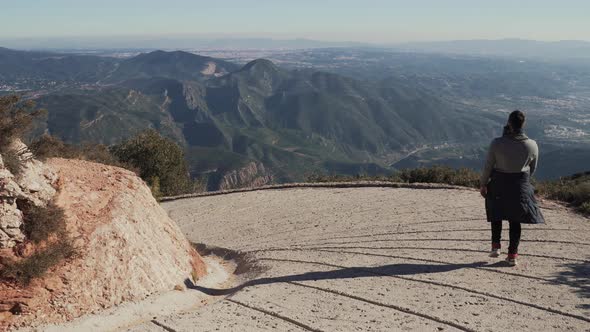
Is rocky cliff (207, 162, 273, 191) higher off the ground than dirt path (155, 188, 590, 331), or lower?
lower

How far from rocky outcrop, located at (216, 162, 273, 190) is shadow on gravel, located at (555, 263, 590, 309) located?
110 meters

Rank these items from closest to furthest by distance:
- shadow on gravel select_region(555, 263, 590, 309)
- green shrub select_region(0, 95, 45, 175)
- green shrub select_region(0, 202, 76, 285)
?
shadow on gravel select_region(555, 263, 590, 309) → green shrub select_region(0, 202, 76, 285) → green shrub select_region(0, 95, 45, 175)

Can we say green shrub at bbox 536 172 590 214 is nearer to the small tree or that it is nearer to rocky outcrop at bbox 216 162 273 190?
the small tree

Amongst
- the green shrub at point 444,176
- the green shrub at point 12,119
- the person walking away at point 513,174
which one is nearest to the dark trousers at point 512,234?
the person walking away at point 513,174

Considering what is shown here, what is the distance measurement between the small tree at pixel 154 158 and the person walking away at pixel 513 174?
1267 inches

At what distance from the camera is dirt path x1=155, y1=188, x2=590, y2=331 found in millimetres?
7660

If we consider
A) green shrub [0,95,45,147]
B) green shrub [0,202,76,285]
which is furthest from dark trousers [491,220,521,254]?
green shrub [0,95,45,147]

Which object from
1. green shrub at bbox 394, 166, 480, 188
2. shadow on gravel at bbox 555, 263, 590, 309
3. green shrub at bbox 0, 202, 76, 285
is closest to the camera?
shadow on gravel at bbox 555, 263, 590, 309

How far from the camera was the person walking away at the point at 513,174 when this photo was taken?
8.64 meters

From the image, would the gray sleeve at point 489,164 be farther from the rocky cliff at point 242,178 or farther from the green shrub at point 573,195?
the rocky cliff at point 242,178

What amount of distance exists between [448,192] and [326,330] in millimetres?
15493

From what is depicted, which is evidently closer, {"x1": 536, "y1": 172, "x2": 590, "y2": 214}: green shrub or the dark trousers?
the dark trousers

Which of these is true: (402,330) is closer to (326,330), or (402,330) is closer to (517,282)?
(326,330)

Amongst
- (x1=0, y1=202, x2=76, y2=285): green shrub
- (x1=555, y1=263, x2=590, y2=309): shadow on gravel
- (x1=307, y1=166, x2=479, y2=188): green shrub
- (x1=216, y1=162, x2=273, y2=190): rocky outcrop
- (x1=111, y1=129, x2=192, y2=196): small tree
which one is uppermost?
(x1=0, y1=202, x2=76, y2=285): green shrub
